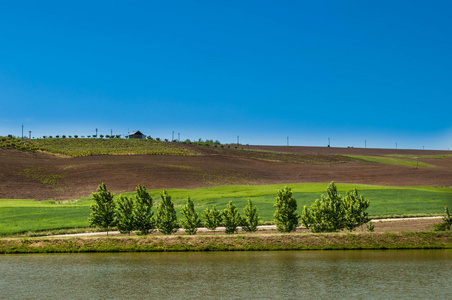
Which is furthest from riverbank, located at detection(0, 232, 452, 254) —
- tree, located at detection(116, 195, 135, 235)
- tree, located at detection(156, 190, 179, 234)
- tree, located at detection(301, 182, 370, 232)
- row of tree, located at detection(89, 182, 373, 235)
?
tree, located at detection(116, 195, 135, 235)

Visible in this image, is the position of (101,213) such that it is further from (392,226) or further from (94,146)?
(94,146)

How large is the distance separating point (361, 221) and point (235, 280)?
17.1 m

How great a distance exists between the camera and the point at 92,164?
102250 mm

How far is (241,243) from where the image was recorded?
32438 millimetres

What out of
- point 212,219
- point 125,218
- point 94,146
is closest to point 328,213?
point 212,219

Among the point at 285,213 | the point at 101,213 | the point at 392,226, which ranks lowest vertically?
the point at 392,226

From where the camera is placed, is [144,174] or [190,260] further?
[144,174]

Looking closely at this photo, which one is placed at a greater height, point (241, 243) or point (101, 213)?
point (101, 213)

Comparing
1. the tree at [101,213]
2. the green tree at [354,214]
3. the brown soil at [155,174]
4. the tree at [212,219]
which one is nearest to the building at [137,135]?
the brown soil at [155,174]

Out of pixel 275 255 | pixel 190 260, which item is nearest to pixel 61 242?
pixel 190 260

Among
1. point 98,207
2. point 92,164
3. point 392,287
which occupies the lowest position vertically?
point 392,287

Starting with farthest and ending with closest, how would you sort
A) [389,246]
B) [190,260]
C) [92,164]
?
[92,164] < [389,246] < [190,260]

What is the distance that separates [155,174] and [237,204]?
3849 cm

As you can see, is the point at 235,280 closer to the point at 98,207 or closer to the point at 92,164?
the point at 98,207
